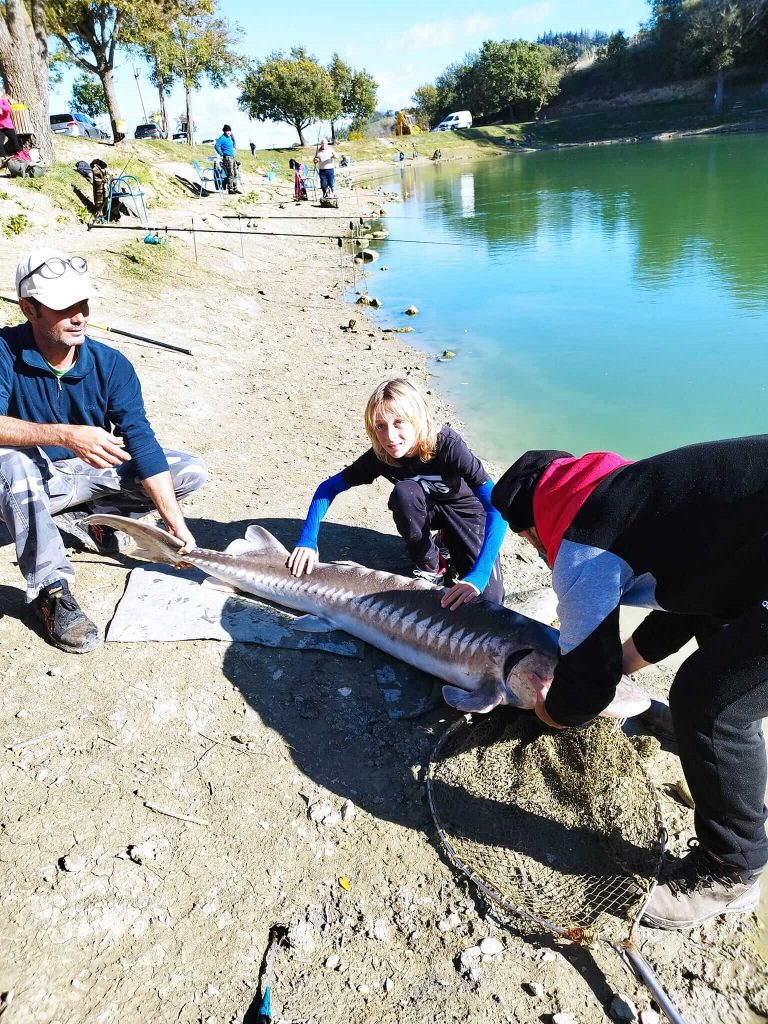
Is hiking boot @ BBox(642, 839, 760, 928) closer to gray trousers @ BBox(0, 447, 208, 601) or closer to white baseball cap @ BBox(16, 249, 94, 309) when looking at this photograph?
gray trousers @ BBox(0, 447, 208, 601)

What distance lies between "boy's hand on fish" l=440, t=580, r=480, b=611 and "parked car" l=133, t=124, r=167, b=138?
181ft

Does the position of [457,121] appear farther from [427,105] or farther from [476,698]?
[476,698]

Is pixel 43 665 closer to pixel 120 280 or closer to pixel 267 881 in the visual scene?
pixel 267 881

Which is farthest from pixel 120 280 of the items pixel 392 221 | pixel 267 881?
pixel 392 221

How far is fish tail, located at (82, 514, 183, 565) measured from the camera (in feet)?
15.5

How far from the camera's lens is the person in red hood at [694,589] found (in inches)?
87.0

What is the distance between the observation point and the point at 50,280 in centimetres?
Result: 370

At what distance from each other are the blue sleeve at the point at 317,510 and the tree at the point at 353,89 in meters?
72.8

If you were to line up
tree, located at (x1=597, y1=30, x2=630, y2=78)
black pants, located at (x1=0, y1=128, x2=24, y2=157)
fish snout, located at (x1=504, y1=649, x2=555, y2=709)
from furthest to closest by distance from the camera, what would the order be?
tree, located at (x1=597, y1=30, x2=630, y2=78)
black pants, located at (x1=0, y1=128, x2=24, y2=157)
fish snout, located at (x1=504, y1=649, x2=555, y2=709)

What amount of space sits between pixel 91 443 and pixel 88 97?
2823 inches

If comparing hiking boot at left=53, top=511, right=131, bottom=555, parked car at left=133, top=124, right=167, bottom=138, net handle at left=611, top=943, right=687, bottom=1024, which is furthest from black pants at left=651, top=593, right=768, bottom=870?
parked car at left=133, top=124, right=167, bottom=138

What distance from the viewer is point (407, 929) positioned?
2.65m

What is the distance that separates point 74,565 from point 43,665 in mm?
1154

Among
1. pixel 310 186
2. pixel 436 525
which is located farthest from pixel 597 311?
pixel 310 186
